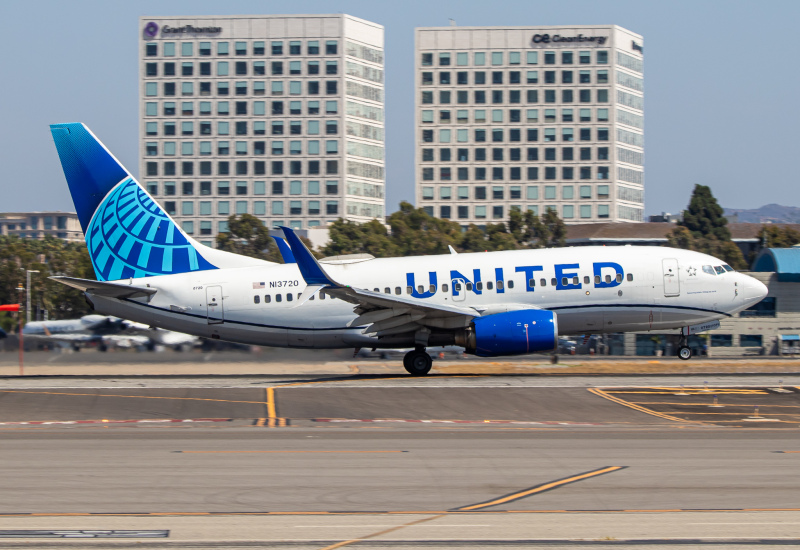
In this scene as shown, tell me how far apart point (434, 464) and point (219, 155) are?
127090 millimetres

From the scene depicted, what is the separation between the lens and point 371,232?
3531 inches

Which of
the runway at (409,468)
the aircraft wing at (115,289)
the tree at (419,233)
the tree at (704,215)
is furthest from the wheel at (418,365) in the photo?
the tree at (704,215)

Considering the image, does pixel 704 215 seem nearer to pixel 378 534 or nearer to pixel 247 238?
pixel 247 238

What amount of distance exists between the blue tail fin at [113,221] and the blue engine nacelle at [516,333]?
1005 centimetres

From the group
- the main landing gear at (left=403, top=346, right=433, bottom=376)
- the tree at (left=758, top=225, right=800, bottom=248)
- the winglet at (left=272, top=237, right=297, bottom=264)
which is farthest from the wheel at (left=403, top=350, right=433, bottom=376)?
the tree at (left=758, top=225, right=800, bottom=248)

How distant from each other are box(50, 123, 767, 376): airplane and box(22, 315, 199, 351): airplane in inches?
120

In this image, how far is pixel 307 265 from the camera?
2892 cm

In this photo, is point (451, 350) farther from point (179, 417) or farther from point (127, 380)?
point (179, 417)

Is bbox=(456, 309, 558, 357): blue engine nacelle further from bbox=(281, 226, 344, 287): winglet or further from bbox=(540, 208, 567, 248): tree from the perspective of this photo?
bbox=(540, 208, 567, 248): tree

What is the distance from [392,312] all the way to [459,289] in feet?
8.42

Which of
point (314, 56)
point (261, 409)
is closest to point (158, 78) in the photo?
point (314, 56)

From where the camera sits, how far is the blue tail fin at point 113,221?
109ft

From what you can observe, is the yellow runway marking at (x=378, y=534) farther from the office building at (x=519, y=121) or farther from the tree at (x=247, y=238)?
the office building at (x=519, y=121)

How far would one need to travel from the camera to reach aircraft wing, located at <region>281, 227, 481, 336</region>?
29938mm
